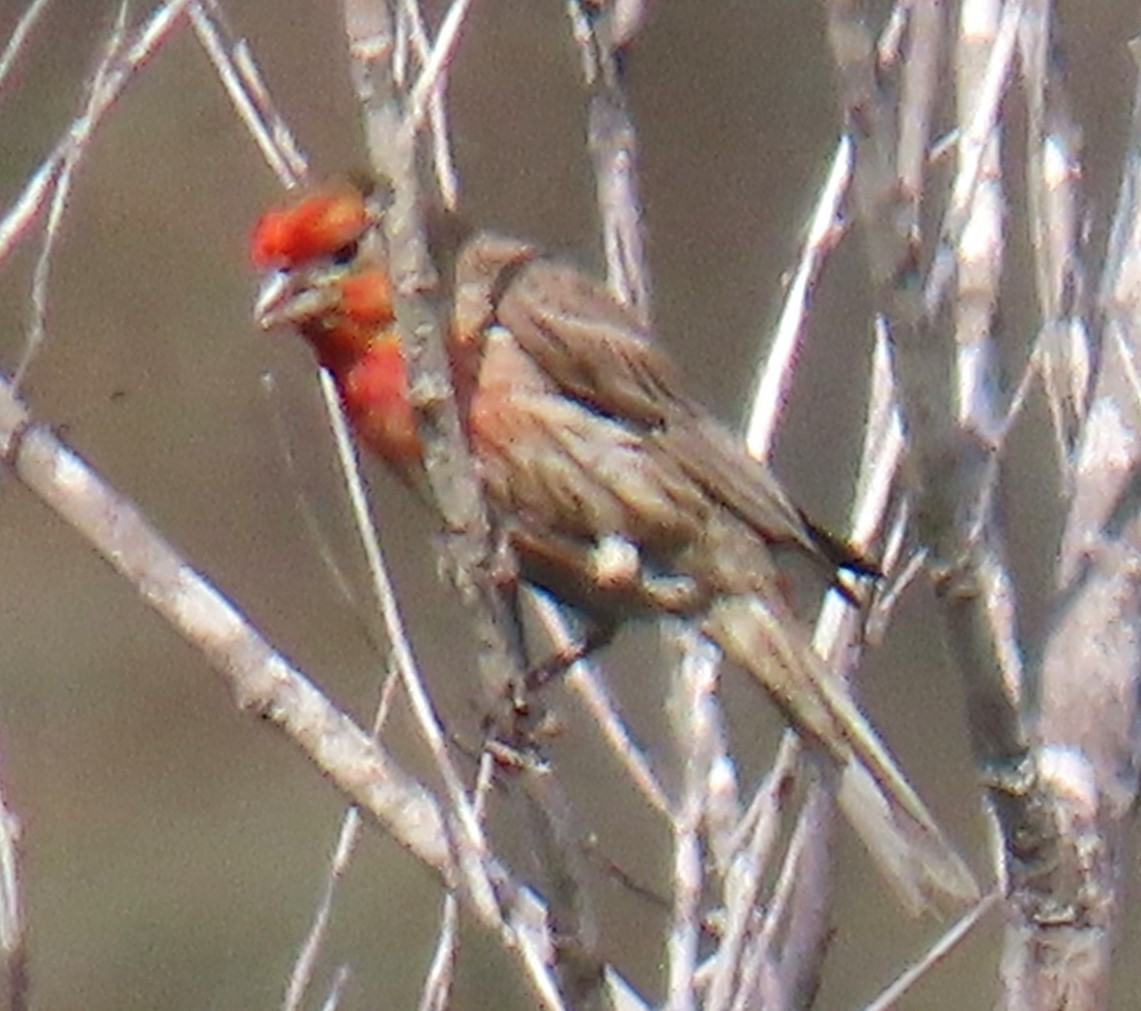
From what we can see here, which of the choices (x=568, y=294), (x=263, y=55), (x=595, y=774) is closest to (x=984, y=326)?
(x=568, y=294)

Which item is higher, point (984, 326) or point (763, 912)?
point (984, 326)

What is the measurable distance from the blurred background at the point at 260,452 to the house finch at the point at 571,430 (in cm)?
327

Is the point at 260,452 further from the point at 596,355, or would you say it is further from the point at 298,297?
the point at 596,355

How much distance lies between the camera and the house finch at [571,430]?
3863mm

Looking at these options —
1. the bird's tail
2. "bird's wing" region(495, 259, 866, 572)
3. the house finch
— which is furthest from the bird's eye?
the bird's tail

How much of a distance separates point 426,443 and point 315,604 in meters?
4.85

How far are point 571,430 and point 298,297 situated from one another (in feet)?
1.41

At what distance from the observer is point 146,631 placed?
7.77 meters

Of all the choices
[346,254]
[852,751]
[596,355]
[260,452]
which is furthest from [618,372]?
[260,452]

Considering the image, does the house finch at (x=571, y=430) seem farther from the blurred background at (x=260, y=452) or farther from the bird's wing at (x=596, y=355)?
the blurred background at (x=260, y=452)

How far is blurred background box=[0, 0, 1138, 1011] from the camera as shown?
24.3ft

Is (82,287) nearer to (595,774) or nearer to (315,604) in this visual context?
(315,604)

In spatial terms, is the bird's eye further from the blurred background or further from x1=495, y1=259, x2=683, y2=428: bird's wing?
the blurred background

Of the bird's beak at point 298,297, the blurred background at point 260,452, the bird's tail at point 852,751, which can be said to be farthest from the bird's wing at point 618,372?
the blurred background at point 260,452
